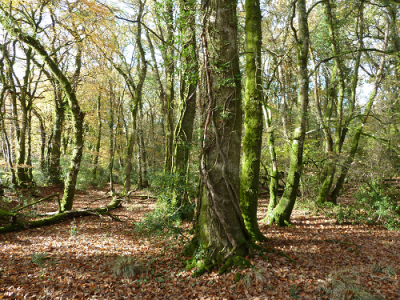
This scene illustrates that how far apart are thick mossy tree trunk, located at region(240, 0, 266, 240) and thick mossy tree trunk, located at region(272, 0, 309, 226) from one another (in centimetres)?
157

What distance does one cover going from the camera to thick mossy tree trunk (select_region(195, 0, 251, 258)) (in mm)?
4184

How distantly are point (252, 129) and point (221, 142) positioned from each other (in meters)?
1.38

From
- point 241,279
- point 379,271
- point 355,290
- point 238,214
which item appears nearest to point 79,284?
point 241,279

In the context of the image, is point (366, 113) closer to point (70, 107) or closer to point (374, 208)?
point (374, 208)

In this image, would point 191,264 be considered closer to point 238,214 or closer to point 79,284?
point 238,214

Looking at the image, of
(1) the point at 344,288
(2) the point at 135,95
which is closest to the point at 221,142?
(1) the point at 344,288

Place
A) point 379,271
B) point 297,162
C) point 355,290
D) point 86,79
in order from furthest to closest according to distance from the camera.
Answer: point 86,79, point 297,162, point 379,271, point 355,290

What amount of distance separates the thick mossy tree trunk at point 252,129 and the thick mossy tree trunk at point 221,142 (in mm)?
885

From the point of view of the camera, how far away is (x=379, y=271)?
13.9 ft

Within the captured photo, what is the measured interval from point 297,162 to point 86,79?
38.6ft

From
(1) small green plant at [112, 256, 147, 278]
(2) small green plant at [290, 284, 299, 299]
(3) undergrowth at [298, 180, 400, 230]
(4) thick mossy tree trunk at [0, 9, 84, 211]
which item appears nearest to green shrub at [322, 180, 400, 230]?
(3) undergrowth at [298, 180, 400, 230]

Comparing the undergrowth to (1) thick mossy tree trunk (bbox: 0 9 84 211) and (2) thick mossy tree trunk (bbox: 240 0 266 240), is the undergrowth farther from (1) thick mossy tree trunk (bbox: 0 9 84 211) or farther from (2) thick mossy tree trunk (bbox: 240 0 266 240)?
(1) thick mossy tree trunk (bbox: 0 9 84 211)

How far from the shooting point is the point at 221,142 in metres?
4.33

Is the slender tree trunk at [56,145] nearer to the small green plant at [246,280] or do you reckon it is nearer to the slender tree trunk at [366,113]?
the small green plant at [246,280]
